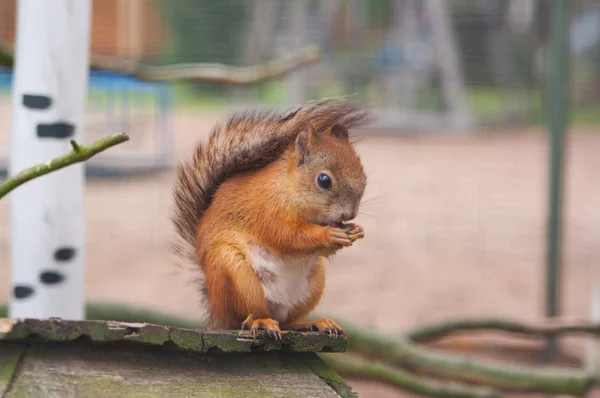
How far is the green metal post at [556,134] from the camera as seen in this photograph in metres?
2.96

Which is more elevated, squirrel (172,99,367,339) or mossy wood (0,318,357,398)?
squirrel (172,99,367,339)

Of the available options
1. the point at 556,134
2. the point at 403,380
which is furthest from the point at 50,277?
the point at 556,134

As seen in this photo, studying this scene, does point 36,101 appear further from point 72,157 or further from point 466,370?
point 466,370

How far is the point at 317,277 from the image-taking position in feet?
3.24

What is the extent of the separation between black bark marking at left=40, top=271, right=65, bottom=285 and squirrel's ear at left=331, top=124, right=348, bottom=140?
0.47 metres

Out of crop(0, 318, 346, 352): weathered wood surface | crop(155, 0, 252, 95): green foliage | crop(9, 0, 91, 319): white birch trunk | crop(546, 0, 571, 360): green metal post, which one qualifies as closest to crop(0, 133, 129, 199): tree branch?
crop(0, 318, 346, 352): weathered wood surface

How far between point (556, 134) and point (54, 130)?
7.17 ft

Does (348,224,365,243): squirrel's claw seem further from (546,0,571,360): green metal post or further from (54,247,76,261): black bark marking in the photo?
(546,0,571,360): green metal post

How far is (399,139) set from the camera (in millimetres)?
5215

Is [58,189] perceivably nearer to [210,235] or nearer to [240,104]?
[210,235]

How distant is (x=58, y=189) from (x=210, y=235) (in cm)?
33

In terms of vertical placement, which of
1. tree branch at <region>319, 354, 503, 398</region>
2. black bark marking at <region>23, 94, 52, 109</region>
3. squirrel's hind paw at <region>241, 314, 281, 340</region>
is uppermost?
black bark marking at <region>23, 94, 52, 109</region>

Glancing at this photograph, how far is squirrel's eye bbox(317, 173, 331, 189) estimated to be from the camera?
3.18ft

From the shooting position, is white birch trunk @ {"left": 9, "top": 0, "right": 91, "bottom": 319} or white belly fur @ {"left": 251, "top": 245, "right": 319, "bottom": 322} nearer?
white belly fur @ {"left": 251, "top": 245, "right": 319, "bottom": 322}
